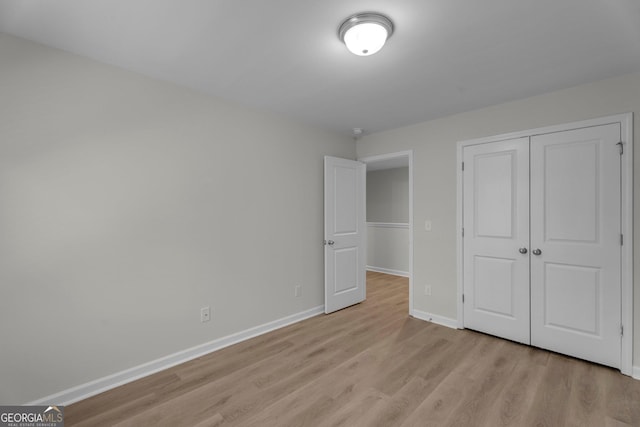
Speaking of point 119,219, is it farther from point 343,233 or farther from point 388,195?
point 388,195

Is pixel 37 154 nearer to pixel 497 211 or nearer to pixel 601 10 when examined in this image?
pixel 601 10

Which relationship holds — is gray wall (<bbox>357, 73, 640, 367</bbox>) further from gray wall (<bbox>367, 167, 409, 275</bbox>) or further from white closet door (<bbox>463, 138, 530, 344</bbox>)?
gray wall (<bbox>367, 167, 409, 275</bbox>)

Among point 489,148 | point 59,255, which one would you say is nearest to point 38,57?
point 59,255

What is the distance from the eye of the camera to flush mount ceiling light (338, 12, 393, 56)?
1617 mm

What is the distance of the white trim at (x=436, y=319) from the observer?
10.8 ft

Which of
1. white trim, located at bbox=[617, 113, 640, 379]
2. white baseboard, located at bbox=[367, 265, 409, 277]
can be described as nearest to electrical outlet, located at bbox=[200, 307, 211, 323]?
white trim, located at bbox=[617, 113, 640, 379]

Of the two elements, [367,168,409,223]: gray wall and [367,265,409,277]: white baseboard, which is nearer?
[367,265,409,277]: white baseboard

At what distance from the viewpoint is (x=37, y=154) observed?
1890 mm

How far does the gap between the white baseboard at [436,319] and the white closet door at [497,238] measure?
0.55ft

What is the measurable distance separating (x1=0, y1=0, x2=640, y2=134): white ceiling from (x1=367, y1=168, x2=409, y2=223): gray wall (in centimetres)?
330

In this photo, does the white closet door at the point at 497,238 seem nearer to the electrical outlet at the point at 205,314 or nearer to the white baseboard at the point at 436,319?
the white baseboard at the point at 436,319

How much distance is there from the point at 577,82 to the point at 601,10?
1.10 meters

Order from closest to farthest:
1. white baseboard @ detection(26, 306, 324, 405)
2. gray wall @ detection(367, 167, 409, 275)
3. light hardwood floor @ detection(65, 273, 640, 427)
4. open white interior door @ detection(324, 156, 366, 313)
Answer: light hardwood floor @ detection(65, 273, 640, 427) < white baseboard @ detection(26, 306, 324, 405) < open white interior door @ detection(324, 156, 366, 313) < gray wall @ detection(367, 167, 409, 275)

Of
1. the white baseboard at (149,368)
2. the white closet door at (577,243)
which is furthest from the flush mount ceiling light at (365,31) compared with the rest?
the white baseboard at (149,368)
